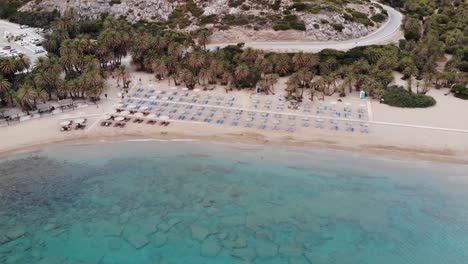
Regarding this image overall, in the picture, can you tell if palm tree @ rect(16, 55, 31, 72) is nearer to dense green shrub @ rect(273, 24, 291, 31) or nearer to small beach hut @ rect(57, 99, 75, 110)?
small beach hut @ rect(57, 99, 75, 110)

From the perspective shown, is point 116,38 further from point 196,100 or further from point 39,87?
point 196,100

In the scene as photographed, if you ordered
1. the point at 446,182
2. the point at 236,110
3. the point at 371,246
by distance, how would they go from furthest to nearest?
the point at 236,110 → the point at 446,182 → the point at 371,246

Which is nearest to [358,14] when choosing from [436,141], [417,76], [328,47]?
[328,47]

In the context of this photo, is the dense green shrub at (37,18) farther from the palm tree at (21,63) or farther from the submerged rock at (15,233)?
the submerged rock at (15,233)

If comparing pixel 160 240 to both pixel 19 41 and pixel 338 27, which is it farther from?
pixel 19 41

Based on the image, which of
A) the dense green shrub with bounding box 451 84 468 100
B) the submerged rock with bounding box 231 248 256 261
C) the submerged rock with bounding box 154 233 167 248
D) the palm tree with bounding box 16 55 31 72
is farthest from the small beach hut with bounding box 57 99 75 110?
the dense green shrub with bounding box 451 84 468 100

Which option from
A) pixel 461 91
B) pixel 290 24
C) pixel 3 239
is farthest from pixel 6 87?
pixel 461 91
